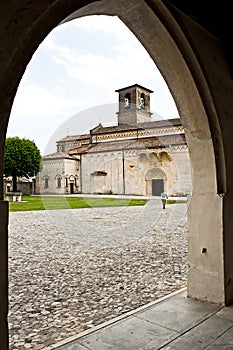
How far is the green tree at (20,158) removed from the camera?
88.6 feet

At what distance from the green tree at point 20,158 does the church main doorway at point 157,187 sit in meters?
11.2

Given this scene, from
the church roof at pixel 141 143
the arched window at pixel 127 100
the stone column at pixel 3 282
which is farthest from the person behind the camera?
the arched window at pixel 127 100

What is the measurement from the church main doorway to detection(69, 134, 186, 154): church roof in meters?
3.15

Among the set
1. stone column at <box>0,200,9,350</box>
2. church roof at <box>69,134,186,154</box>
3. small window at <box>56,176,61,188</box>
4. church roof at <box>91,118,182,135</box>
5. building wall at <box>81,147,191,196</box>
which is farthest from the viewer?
small window at <box>56,176,61,188</box>

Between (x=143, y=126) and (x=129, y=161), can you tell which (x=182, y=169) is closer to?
(x=129, y=161)

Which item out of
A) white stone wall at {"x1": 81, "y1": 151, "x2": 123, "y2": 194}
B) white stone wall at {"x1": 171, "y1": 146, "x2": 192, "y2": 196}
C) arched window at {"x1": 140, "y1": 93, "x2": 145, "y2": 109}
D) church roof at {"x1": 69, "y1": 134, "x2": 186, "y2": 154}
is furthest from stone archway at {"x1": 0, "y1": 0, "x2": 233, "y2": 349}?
arched window at {"x1": 140, "y1": 93, "x2": 145, "y2": 109}

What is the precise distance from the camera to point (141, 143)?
28.4 metres

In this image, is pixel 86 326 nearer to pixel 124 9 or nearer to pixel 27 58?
pixel 27 58

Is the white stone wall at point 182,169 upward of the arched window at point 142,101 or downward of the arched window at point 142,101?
downward

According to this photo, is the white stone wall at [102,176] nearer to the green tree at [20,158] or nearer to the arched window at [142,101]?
the green tree at [20,158]

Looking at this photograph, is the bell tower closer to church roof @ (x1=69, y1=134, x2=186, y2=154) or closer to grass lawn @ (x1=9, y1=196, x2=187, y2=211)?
church roof @ (x1=69, y1=134, x2=186, y2=154)

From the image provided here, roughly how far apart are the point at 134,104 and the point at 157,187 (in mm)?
11753

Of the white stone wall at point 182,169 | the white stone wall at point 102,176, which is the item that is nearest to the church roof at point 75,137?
the white stone wall at point 102,176

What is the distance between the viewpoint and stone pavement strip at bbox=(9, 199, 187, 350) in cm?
260
